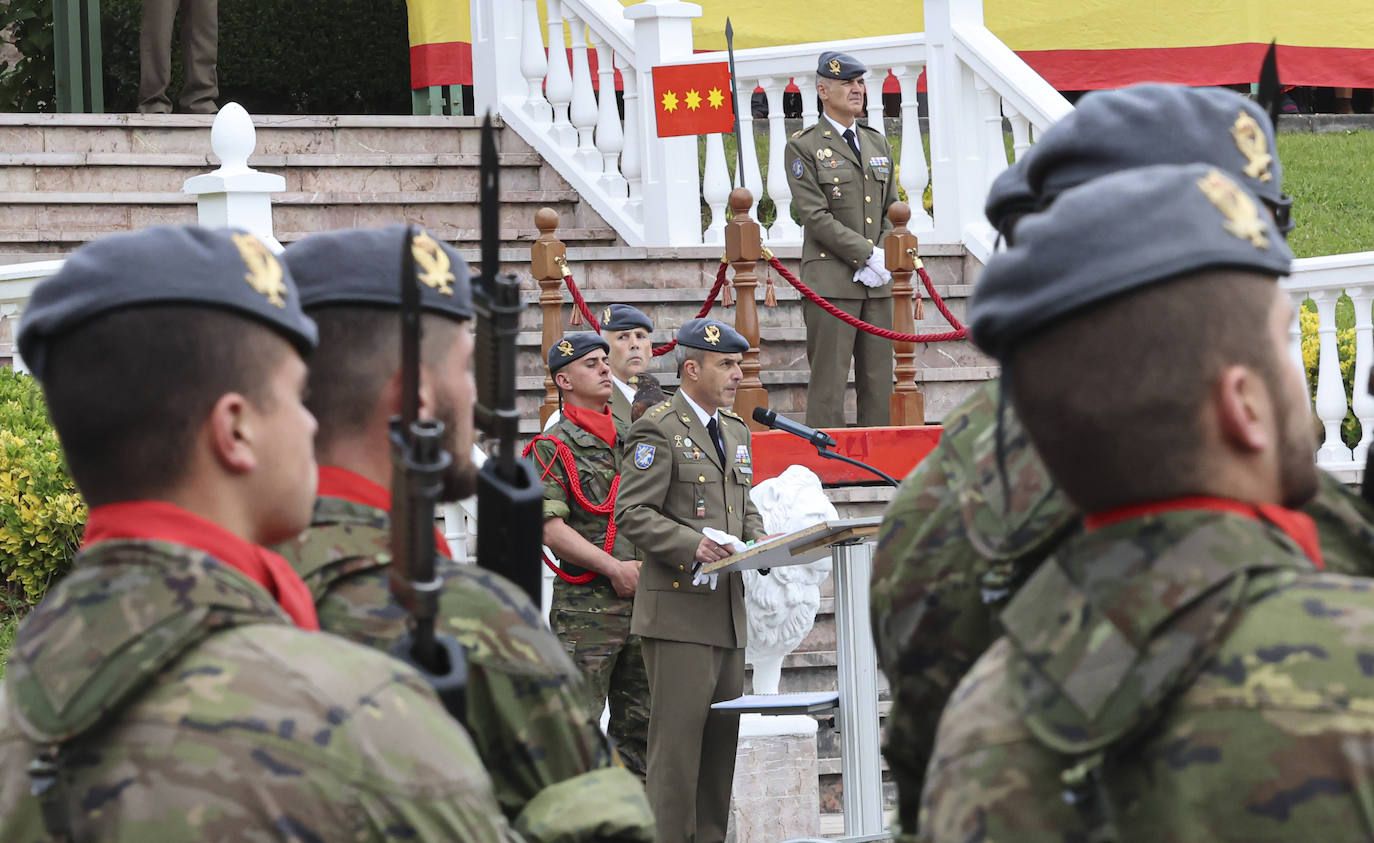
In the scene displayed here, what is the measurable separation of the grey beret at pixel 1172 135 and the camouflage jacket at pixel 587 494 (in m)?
5.17

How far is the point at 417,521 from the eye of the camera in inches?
75.9

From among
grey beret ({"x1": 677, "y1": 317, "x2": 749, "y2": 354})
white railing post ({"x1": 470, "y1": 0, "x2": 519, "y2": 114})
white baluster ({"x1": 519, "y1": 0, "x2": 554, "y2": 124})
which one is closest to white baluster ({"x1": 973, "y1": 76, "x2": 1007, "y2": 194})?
white baluster ({"x1": 519, "y1": 0, "x2": 554, "y2": 124})

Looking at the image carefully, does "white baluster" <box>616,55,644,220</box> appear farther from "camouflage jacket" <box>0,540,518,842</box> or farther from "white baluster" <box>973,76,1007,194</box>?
"camouflage jacket" <box>0,540,518,842</box>

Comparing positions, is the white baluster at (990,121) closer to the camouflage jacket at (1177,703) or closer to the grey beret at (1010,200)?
the grey beret at (1010,200)

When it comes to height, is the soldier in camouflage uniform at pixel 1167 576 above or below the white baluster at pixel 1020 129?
below

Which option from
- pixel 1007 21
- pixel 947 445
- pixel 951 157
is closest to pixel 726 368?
pixel 951 157

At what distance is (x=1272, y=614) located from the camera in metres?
1.57

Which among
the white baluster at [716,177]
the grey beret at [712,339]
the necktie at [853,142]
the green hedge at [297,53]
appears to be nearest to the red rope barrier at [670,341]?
the necktie at [853,142]

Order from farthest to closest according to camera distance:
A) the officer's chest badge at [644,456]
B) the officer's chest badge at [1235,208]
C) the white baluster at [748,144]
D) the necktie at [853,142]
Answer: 1. the white baluster at [748,144]
2. the necktie at [853,142]
3. the officer's chest badge at [644,456]
4. the officer's chest badge at [1235,208]

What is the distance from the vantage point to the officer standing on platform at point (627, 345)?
8.03 metres

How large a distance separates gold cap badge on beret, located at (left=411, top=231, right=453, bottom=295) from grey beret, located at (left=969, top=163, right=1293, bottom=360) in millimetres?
777

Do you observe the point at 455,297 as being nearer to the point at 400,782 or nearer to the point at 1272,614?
the point at 400,782

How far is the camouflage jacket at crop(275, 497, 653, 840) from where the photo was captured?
2.07 m

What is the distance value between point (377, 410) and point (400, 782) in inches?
24.3
